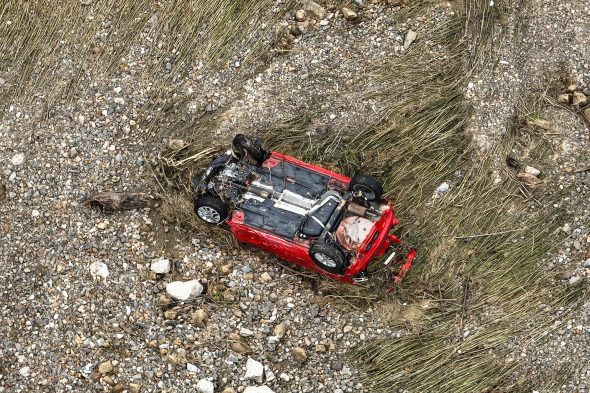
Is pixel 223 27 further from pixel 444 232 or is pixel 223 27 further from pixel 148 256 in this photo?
pixel 444 232

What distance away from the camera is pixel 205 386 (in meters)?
7.87

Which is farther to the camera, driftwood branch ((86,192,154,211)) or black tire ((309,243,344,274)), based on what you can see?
driftwood branch ((86,192,154,211))

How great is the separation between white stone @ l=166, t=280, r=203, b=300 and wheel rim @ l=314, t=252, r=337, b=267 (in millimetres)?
1699

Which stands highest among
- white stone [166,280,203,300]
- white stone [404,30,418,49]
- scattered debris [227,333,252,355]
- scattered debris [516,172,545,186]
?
white stone [404,30,418,49]

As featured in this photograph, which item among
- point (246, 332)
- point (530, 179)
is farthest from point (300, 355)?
point (530, 179)

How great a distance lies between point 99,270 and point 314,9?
5.00 metres

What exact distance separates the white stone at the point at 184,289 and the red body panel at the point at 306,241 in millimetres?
817

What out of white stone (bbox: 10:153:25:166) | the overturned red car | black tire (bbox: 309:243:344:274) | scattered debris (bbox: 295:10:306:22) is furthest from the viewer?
scattered debris (bbox: 295:10:306:22)

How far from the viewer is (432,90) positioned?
937cm

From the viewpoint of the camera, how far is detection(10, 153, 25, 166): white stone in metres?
9.31

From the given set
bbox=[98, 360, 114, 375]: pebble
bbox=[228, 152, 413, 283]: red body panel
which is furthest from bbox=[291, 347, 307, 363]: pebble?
bbox=[98, 360, 114, 375]: pebble

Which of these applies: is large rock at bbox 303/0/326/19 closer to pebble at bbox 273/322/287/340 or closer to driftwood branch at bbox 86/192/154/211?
driftwood branch at bbox 86/192/154/211

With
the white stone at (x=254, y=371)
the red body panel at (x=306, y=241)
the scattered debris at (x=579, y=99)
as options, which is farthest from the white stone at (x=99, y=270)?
the scattered debris at (x=579, y=99)

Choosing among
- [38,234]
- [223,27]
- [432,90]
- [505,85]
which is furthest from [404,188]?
[38,234]
